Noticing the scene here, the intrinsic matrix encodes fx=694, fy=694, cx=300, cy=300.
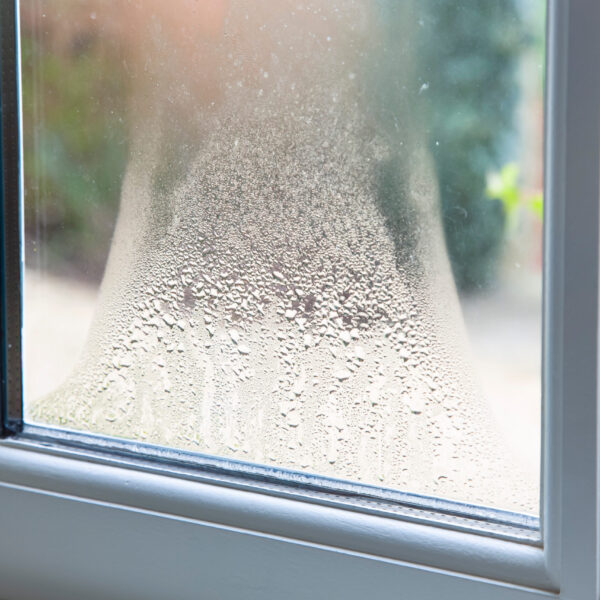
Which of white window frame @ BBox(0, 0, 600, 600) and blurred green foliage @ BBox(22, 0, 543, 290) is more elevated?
blurred green foliage @ BBox(22, 0, 543, 290)

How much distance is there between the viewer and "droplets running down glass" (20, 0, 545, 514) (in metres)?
0.58

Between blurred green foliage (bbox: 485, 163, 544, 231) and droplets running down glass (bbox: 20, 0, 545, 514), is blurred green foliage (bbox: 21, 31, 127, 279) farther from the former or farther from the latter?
blurred green foliage (bbox: 485, 163, 544, 231)

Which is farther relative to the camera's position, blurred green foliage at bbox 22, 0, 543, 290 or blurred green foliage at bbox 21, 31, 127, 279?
blurred green foliage at bbox 21, 31, 127, 279

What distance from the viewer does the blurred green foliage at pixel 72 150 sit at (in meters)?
0.70

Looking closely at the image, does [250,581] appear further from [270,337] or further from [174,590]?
[270,337]

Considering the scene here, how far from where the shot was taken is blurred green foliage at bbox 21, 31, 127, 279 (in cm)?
70

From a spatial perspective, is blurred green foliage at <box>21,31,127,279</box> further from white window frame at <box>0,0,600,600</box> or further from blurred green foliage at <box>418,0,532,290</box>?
blurred green foliage at <box>418,0,532,290</box>

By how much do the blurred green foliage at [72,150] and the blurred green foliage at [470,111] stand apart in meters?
0.31

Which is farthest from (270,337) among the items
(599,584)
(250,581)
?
(599,584)

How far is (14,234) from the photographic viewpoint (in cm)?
74

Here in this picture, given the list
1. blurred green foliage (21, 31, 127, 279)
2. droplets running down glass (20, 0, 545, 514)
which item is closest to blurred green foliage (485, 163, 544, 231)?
droplets running down glass (20, 0, 545, 514)

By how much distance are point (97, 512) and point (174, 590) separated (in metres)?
0.10

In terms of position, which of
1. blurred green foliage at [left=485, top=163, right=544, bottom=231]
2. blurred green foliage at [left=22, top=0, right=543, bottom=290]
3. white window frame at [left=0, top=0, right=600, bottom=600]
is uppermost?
blurred green foliage at [left=22, top=0, right=543, bottom=290]

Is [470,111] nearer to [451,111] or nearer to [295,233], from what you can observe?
[451,111]
